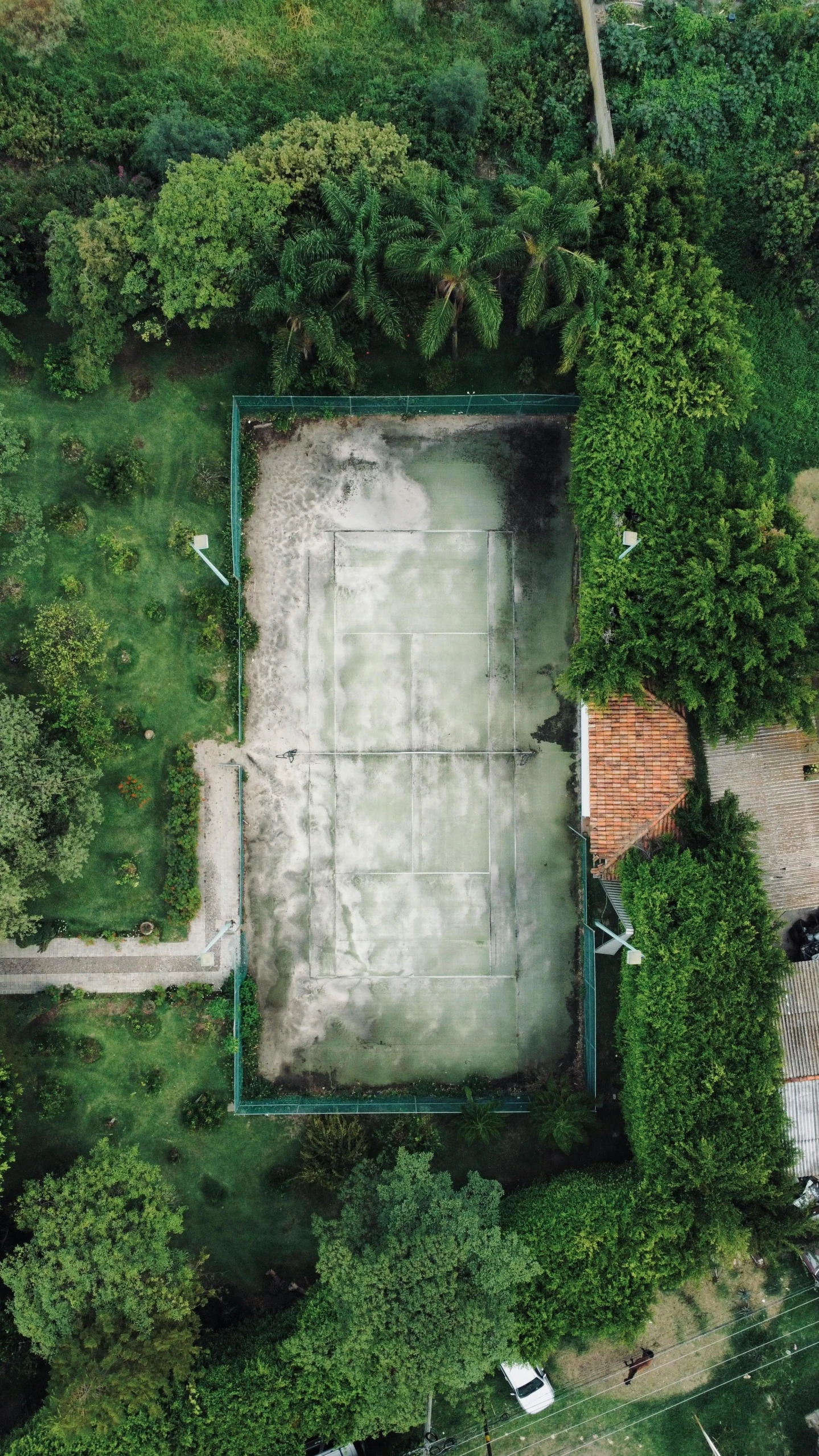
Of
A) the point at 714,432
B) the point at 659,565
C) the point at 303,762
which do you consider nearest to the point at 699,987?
the point at 659,565

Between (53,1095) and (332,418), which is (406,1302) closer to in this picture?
(53,1095)

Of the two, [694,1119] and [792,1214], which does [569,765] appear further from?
[792,1214]

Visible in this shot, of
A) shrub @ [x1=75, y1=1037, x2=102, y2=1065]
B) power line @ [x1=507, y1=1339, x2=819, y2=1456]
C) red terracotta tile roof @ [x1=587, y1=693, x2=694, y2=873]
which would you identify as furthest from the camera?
shrub @ [x1=75, y1=1037, x2=102, y2=1065]

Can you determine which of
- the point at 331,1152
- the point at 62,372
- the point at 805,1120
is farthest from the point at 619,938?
the point at 62,372

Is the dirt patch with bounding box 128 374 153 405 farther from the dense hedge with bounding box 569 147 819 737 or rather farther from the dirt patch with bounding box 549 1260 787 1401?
the dirt patch with bounding box 549 1260 787 1401

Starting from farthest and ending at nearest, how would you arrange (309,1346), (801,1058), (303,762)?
(303,762)
(801,1058)
(309,1346)

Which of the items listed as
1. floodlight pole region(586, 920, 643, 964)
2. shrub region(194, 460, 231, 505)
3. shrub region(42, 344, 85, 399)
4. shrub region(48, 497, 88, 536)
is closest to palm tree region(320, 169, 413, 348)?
shrub region(194, 460, 231, 505)

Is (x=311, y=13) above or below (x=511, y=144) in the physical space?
above
